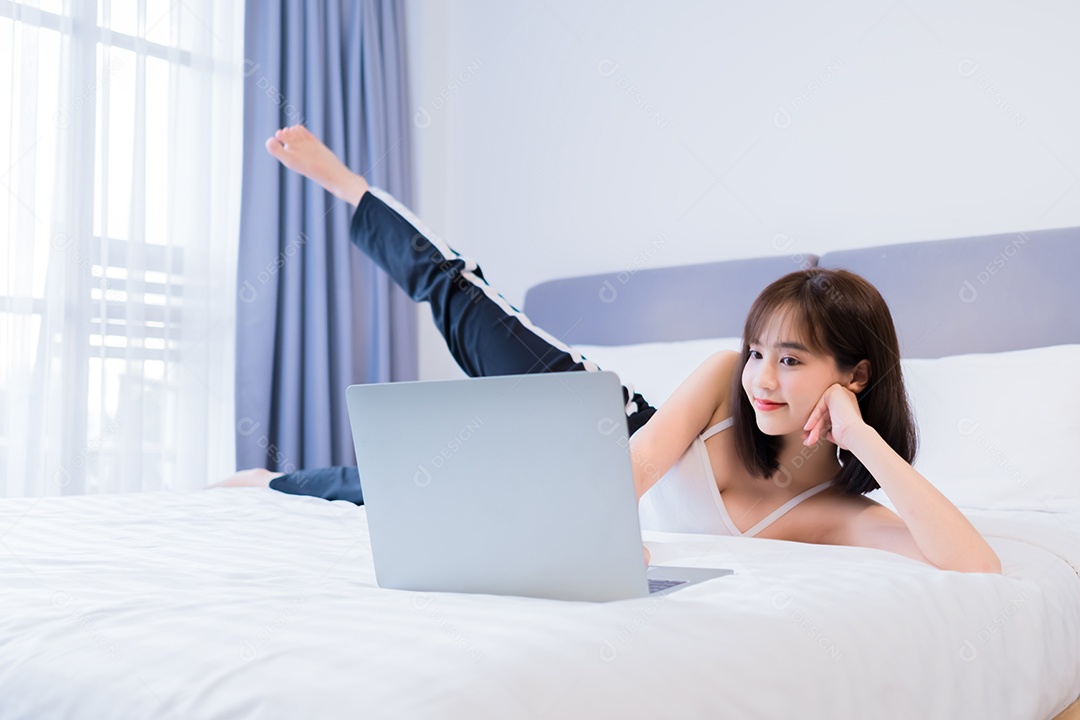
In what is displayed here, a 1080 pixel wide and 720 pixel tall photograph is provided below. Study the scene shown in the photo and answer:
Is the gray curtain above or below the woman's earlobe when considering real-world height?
above

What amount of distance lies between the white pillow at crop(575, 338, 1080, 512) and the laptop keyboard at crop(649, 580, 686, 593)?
1079 millimetres

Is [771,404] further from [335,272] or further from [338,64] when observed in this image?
[338,64]

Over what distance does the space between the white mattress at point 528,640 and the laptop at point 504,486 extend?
38mm

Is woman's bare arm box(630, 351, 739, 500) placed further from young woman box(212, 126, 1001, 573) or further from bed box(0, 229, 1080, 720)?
bed box(0, 229, 1080, 720)

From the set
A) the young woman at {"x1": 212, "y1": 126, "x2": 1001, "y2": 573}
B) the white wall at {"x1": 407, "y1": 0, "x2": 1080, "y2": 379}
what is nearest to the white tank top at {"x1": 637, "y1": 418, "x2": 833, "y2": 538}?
the young woman at {"x1": 212, "y1": 126, "x2": 1001, "y2": 573}

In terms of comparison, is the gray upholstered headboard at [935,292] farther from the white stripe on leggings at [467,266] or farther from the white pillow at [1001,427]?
the white stripe on leggings at [467,266]

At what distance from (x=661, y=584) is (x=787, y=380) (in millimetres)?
532

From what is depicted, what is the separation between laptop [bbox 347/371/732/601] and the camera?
2.83ft

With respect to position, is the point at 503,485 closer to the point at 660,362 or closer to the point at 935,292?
Answer: the point at 660,362

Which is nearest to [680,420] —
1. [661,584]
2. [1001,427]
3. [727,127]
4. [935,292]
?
[661,584]

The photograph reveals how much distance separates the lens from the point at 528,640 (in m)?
0.76

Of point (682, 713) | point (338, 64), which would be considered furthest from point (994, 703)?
point (338, 64)

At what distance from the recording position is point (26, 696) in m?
0.77

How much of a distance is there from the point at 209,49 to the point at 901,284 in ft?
7.42
